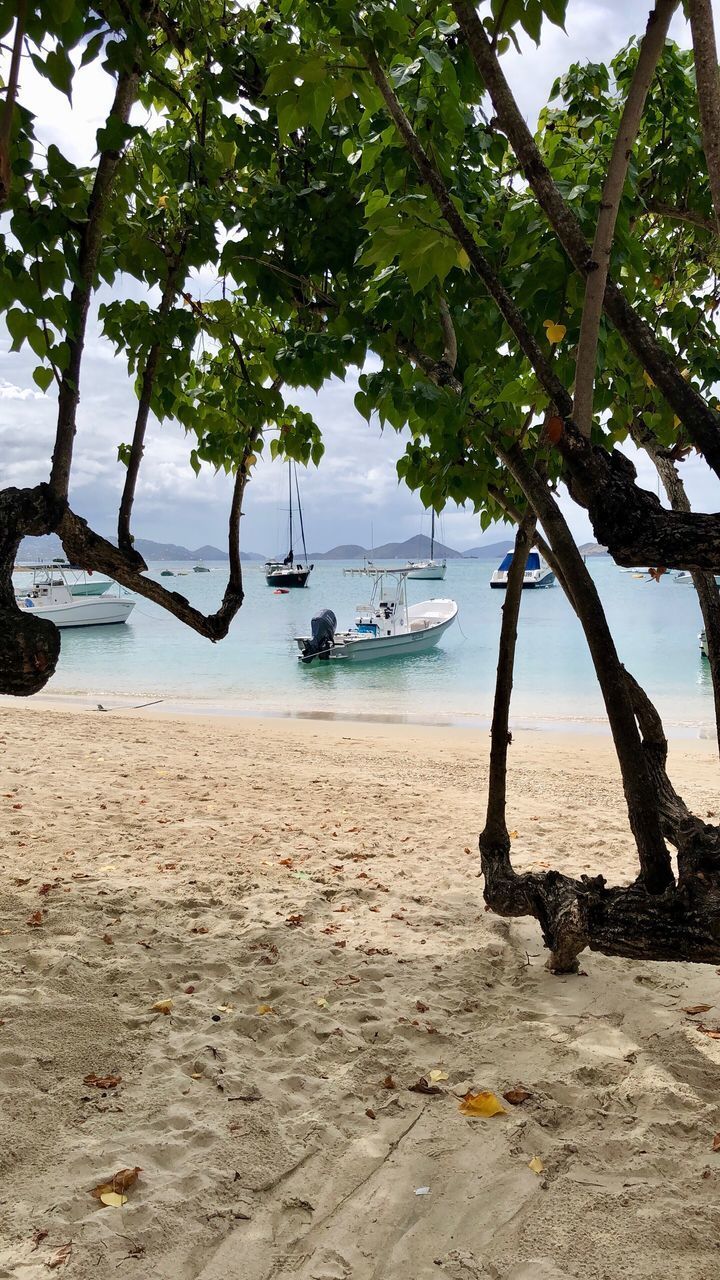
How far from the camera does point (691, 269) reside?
5082 millimetres

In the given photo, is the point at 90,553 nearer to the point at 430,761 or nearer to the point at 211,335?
the point at 211,335

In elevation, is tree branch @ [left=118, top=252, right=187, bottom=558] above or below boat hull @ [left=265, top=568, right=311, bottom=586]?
below

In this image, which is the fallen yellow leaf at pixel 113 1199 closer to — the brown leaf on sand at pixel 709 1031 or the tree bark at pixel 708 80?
the brown leaf on sand at pixel 709 1031

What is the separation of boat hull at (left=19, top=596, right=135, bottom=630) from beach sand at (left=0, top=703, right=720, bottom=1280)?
3155 cm

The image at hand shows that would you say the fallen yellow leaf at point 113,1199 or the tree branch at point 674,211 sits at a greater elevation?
the tree branch at point 674,211

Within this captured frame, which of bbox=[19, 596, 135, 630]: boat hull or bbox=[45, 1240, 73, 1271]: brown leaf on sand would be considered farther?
bbox=[19, 596, 135, 630]: boat hull

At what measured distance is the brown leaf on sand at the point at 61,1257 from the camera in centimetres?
207

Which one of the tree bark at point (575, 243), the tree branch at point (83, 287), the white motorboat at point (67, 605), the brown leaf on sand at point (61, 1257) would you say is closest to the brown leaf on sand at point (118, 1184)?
the brown leaf on sand at point (61, 1257)

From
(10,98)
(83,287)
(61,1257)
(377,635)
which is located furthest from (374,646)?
(10,98)

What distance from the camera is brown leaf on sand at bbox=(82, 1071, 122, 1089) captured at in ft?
9.34

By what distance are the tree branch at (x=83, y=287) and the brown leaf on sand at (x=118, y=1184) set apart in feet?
7.92

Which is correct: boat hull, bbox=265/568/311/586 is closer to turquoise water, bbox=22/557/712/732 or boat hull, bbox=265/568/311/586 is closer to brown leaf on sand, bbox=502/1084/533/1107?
turquoise water, bbox=22/557/712/732

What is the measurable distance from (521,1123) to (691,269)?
15.7 ft

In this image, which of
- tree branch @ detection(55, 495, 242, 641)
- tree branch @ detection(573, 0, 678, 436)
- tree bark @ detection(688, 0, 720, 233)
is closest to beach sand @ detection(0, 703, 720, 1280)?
tree branch @ detection(55, 495, 242, 641)
